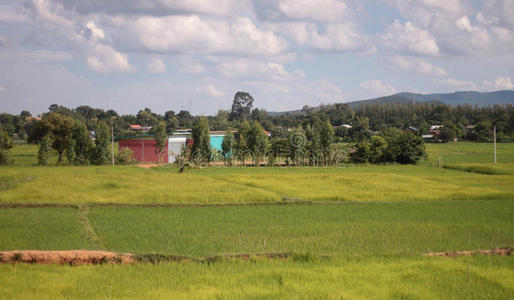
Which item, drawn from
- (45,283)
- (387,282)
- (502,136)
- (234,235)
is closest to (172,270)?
(45,283)

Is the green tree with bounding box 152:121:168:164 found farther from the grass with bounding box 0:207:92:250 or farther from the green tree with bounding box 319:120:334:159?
the grass with bounding box 0:207:92:250

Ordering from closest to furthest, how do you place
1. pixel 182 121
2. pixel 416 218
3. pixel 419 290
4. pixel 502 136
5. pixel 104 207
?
pixel 419 290 → pixel 416 218 → pixel 104 207 → pixel 502 136 → pixel 182 121

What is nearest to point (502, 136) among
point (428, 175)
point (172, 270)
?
point (428, 175)

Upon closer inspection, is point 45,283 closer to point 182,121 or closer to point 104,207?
point 104,207

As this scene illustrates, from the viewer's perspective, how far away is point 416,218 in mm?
18156

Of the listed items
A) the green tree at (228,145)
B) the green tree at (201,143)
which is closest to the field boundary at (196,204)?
the green tree at (201,143)

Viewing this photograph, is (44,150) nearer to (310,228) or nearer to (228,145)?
(228,145)

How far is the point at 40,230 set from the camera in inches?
594

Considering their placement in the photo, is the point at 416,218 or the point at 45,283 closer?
the point at 45,283

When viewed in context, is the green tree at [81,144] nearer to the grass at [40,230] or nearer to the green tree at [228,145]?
the green tree at [228,145]

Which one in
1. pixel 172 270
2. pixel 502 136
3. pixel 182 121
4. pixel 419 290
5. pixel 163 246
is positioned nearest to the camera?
pixel 419 290

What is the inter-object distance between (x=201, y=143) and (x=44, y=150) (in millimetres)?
15322

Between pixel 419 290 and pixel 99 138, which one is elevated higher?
pixel 99 138

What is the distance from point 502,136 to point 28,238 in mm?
80699
